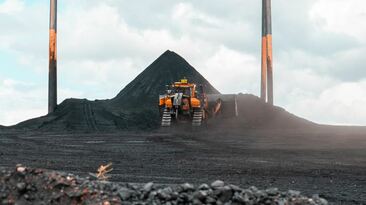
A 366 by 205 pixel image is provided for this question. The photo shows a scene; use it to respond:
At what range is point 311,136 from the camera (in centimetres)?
2852

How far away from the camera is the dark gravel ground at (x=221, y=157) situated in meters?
13.5

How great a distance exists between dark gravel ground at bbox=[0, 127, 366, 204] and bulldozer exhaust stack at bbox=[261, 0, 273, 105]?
320 inches

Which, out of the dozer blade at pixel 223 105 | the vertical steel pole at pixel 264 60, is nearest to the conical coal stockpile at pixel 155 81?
the vertical steel pole at pixel 264 60

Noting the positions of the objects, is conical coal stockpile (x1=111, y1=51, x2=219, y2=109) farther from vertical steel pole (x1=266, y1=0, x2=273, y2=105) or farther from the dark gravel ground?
the dark gravel ground

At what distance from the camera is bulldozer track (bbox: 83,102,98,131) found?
36884 millimetres

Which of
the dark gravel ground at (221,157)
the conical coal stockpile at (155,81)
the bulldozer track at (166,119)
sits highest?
the conical coal stockpile at (155,81)

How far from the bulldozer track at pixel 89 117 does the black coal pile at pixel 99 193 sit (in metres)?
28.7

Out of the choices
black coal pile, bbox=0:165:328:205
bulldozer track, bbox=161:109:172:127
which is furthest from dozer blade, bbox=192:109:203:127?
black coal pile, bbox=0:165:328:205

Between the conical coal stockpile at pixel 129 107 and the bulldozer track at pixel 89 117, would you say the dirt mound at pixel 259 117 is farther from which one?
the bulldozer track at pixel 89 117

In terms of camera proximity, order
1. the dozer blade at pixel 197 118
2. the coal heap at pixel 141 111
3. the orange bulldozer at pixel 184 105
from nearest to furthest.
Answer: the orange bulldozer at pixel 184 105
the dozer blade at pixel 197 118
the coal heap at pixel 141 111

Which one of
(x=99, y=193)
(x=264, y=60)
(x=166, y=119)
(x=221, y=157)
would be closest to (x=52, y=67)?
(x=166, y=119)

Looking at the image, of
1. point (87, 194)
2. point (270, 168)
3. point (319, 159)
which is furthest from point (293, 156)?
point (87, 194)

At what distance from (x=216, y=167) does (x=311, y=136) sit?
13.3 m

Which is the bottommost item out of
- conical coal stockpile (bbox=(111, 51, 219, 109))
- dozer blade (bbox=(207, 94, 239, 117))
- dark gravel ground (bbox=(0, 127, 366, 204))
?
dark gravel ground (bbox=(0, 127, 366, 204))
